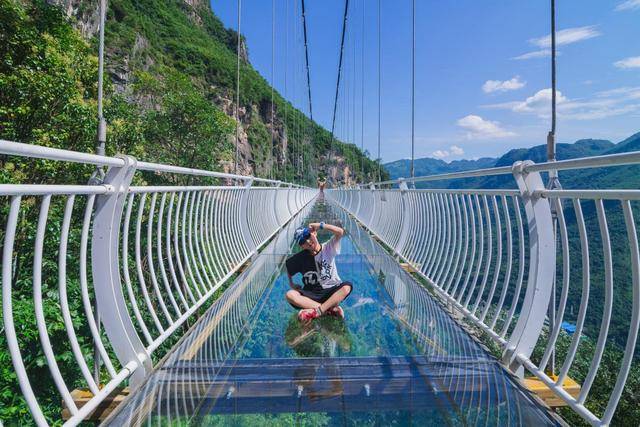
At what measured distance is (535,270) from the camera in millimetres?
2127

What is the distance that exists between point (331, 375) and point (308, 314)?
2.83ft

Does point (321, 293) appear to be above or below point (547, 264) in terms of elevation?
below

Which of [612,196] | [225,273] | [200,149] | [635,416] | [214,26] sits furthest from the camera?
[214,26]

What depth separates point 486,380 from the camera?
214cm

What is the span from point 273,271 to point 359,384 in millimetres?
2666

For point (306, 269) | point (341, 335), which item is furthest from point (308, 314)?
point (306, 269)

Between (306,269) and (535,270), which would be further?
(306,269)

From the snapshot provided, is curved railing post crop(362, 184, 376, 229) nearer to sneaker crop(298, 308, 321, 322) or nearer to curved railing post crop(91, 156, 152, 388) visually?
sneaker crop(298, 308, 321, 322)

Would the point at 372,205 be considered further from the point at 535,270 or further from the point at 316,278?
the point at 535,270

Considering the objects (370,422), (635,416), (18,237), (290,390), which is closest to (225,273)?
(290,390)

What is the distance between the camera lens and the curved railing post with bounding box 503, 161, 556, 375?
6.89 ft

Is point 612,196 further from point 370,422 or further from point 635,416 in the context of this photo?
point 635,416

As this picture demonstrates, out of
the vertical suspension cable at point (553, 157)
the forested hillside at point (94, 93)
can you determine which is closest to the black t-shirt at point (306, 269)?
the vertical suspension cable at point (553, 157)

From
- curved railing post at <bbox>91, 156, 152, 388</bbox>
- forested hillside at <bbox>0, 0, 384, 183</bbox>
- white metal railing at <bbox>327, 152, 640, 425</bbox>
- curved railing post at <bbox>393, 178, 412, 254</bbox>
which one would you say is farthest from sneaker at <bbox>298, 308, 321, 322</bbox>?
forested hillside at <bbox>0, 0, 384, 183</bbox>
